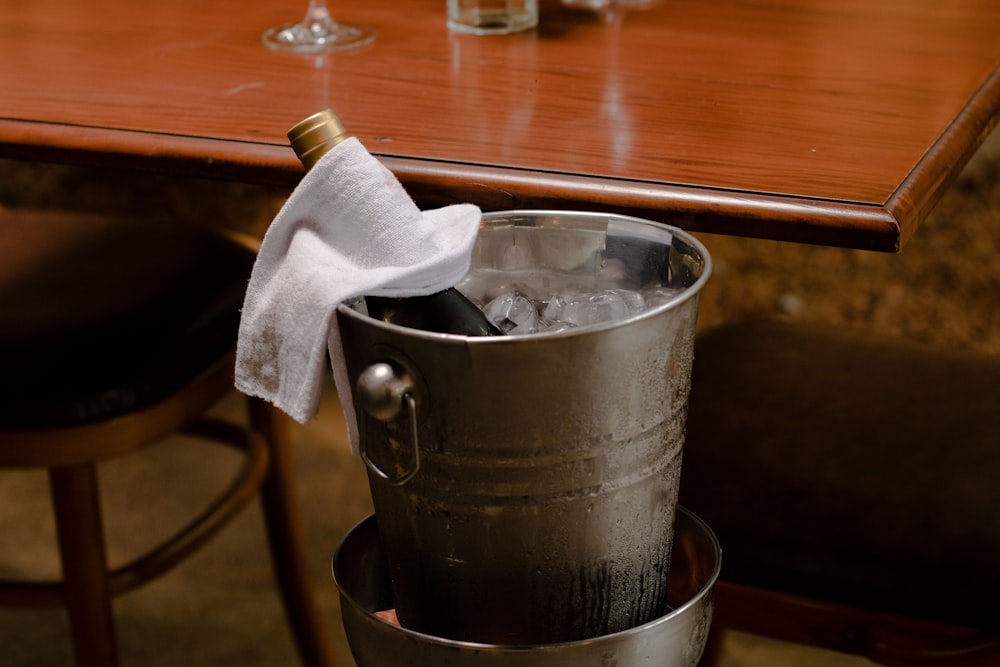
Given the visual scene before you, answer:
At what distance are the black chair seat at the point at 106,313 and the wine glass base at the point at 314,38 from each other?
0.33 m

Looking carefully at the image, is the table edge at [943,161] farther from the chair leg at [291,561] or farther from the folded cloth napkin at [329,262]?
the chair leg at [291,561]

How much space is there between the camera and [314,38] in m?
1.21

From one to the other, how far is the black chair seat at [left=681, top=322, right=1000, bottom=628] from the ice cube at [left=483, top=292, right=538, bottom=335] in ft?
1.21

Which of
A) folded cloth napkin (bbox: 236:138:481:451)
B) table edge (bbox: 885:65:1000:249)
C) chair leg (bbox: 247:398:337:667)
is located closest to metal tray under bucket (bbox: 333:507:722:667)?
folded cloth napkin (bbox: 236:138:481:451)

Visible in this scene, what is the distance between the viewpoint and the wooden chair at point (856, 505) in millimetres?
961

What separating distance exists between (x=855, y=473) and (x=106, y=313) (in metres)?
0.86

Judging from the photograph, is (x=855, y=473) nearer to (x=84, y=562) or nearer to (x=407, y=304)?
(x=407, y=304)

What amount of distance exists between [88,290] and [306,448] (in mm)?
1049

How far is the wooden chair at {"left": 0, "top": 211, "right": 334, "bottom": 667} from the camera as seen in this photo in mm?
1223

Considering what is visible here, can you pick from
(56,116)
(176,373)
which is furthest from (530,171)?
(176,373)

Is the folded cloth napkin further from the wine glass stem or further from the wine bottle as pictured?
the wine glass stem

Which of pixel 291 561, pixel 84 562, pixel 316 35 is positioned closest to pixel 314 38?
pixel 316 35

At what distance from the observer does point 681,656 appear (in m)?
0.74

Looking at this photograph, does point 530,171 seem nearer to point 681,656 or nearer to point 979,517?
point 681,656
